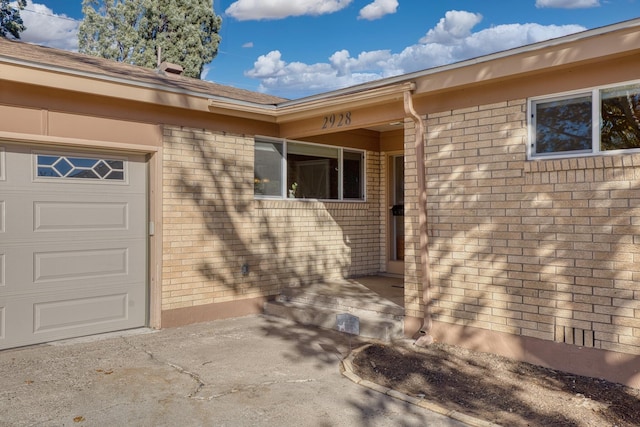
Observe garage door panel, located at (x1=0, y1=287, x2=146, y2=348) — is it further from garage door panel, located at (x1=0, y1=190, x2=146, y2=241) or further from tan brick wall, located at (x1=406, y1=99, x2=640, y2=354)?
tan brick wall, located at (x1=406, y1=99, x2=640, y2=354)

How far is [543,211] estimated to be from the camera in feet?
15.9

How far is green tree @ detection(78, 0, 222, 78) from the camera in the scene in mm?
23219

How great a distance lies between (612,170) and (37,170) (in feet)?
19.3

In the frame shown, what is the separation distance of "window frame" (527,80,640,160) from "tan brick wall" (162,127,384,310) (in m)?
3.93

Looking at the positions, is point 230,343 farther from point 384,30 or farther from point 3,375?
point 384,30

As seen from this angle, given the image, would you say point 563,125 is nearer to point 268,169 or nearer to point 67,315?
point 268,169

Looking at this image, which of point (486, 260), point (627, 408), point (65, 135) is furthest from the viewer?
point (65, 135)

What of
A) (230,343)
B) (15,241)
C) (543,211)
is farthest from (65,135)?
(543,211)

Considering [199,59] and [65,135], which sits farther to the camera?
[199,59]

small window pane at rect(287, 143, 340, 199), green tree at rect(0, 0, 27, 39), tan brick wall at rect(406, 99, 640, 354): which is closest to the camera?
tan brick wall at rect(406, 99, 640, 354)

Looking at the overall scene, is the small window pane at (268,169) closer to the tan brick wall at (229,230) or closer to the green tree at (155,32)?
the tan brick wall at (229,230)

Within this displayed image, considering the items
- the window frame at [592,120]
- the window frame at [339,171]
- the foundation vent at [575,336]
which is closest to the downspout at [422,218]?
the window frame at [592,120]

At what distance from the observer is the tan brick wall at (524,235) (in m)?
4.36

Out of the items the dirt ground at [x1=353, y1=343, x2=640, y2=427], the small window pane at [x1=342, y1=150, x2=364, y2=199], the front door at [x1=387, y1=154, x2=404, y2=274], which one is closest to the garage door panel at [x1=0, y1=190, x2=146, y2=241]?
the dirt ground at [x1=353, y1=343, x2=640, y2=427]
